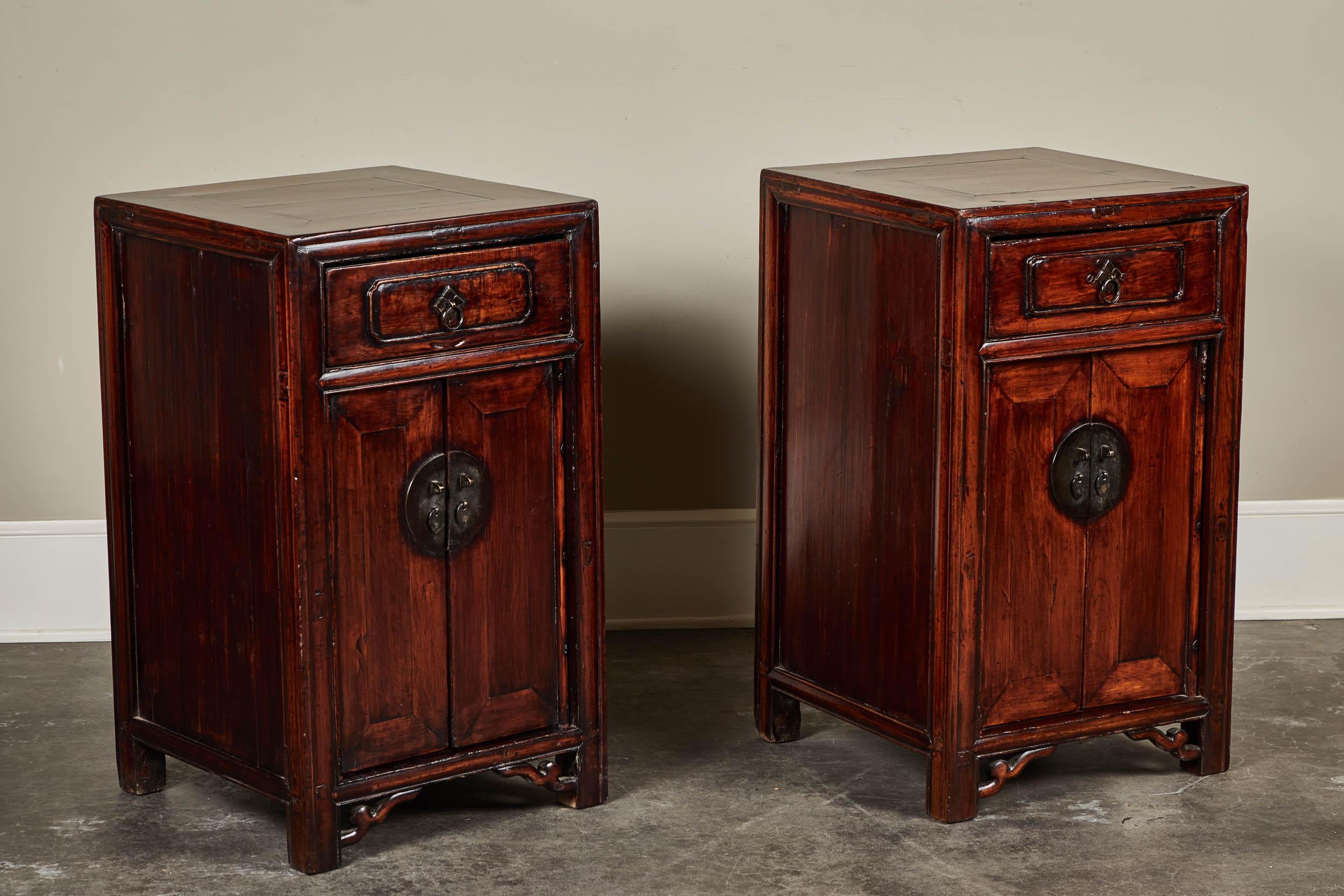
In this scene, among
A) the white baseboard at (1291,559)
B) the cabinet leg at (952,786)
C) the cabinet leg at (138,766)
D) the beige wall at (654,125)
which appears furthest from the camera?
the white baseboard at (1291,559)

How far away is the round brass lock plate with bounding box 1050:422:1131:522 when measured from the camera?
3.16 m

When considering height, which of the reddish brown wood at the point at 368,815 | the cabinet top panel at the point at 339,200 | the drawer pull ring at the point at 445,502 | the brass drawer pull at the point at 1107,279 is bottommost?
the reddish brown wood at the point at 368,815

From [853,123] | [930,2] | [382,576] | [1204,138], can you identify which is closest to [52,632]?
[382,576]

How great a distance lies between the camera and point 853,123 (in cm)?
415

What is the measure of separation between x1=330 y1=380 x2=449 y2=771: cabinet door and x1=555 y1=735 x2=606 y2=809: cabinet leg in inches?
10.0

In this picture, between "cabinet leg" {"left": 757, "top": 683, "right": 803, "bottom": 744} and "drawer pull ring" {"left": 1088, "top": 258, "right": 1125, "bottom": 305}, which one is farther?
"cabinet leg" {"left": 757, "top": 683, "right": 803, "bottom": 744}

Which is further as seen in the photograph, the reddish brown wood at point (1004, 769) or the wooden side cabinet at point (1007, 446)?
the reddish brown wood at point (1004, 769)

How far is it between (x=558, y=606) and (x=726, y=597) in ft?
3.78

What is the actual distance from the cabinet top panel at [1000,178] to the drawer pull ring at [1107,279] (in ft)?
0.36

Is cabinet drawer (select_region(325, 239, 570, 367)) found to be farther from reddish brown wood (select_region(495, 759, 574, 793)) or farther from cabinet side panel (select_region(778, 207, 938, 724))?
reddish brown wood (select_region(495, 759, 574, 793))

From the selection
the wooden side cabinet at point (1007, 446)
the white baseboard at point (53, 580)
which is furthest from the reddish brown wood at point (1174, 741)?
the white baseboard at point (53, 580)

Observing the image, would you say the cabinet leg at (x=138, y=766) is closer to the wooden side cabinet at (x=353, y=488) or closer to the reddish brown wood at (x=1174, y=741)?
the wooden side cabinet at (x=353, y=488)

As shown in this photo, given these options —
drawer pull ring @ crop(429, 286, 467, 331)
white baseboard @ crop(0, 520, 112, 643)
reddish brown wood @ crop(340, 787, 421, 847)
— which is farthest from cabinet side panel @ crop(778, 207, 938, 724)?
white baseboard @ crop(0, 520, 112, 643)

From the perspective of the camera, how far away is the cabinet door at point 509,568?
3.06 meters
